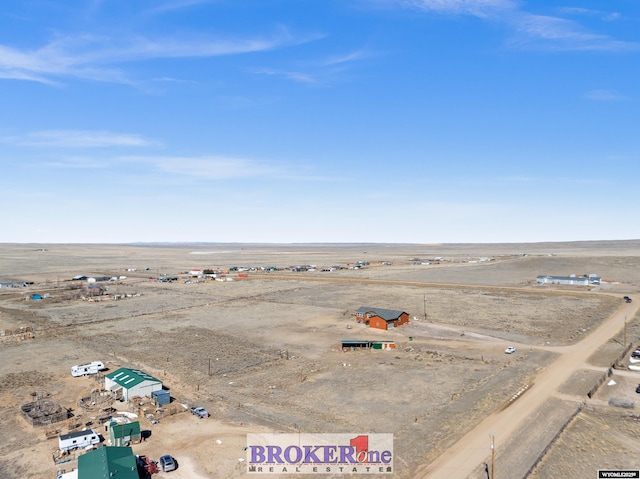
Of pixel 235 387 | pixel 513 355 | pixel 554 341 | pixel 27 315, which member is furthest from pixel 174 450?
pixel 27 315

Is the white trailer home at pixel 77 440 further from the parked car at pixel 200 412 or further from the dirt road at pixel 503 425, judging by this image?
the dirt road at pixel 503 425

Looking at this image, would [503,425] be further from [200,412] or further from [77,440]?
[77,440]

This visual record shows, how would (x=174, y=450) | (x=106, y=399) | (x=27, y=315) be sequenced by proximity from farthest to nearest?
1. (x=27, y=315)
2. (x=106, y=399)
3. (x=174, y=450)

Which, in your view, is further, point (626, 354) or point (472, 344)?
point (472, 344)

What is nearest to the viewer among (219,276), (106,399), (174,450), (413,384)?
(174,450)

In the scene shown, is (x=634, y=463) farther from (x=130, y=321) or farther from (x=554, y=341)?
(x=130, y=321)

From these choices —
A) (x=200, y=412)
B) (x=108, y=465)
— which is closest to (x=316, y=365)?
(x=200, y=412)

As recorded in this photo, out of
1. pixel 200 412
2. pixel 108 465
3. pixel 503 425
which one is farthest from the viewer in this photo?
pixel 200 412
